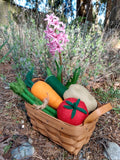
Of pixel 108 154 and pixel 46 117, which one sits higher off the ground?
pixel 46 117

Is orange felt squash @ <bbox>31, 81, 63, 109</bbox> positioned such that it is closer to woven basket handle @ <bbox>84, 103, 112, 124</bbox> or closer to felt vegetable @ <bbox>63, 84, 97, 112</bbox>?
felt vegetable @ <bbox>63, 84, 97, 112</bbox>

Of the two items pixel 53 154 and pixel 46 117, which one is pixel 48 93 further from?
pixel 53 154

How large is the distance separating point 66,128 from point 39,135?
14.8 inches


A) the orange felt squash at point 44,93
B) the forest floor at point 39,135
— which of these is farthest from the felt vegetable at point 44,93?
the forest floor at point 39,135

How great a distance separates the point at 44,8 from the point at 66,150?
1.47m

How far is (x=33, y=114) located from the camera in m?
1.00

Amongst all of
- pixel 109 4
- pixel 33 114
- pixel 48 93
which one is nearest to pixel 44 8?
pixel 48 93

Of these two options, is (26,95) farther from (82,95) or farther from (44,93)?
(82,95)

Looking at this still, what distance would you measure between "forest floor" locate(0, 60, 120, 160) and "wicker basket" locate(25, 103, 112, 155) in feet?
0.22

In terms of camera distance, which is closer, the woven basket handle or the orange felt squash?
the woven basket handle

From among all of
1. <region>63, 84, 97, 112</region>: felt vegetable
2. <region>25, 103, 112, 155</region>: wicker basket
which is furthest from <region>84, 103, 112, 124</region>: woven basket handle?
<region>63, 84, 97, 112</region>: felt vegetable

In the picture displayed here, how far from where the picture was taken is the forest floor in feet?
3.16

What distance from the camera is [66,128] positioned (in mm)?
828

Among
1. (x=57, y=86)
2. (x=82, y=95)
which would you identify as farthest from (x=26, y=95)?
(x=82, y=95)
